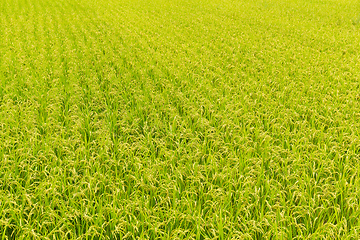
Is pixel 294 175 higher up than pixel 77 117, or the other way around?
pixel 294 175

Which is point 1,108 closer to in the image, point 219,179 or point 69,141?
point 69,141

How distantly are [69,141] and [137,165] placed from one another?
42.3 inches

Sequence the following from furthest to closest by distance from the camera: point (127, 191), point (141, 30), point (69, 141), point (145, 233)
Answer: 1. point (141, 30)
2. point (69, 141)
3. point (127, 191)
4. point (145, 233)

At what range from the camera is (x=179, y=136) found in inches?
186

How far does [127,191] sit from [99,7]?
57.1 feet

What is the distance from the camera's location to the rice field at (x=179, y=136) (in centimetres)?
316

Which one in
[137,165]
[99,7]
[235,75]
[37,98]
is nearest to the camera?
[137,165]

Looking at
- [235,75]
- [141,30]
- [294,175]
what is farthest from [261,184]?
[141,30]

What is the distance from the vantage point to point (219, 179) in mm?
3805

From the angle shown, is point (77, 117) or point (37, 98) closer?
point (77, 117)

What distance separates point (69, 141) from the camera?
4.49 metres

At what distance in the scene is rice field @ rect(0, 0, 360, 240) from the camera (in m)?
3.16

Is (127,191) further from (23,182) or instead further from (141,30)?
(141,30)

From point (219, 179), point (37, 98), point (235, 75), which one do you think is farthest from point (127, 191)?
point (235, 75)
